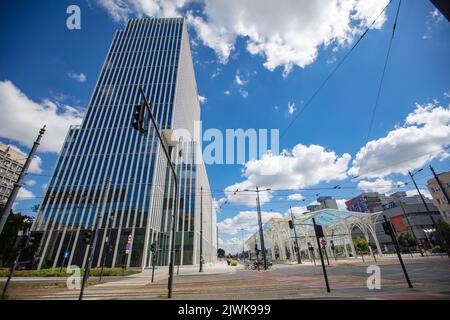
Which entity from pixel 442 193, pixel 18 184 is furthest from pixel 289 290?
pixel 442 193

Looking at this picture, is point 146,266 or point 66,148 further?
point 66,148

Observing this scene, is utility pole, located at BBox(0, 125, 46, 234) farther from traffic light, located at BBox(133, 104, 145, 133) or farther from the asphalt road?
traffic light, located at BBox(133, 104, 145, 133)

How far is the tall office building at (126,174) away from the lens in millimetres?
37750

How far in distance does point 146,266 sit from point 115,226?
9650 mm

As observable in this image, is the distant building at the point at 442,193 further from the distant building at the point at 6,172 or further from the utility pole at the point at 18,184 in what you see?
the distant building at the point at 6,172

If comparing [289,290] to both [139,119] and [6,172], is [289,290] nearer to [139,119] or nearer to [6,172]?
[139,119]

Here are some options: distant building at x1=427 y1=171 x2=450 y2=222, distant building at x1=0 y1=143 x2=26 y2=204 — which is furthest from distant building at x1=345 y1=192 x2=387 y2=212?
distant building at x1=0 y1=143 x2=26 y2=204

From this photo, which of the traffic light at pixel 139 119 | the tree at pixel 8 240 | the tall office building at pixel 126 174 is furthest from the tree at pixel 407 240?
the tree at pixel 8 240

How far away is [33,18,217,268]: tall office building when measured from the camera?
37750mm
